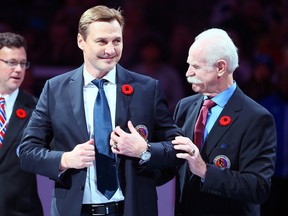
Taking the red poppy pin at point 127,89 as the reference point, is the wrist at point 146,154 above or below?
below

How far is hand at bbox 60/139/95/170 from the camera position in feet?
8.98

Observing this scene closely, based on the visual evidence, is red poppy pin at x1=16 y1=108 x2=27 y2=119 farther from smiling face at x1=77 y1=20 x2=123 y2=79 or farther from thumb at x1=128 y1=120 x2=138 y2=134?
thumb at x1=128 y1=120 x2=138 y2=134

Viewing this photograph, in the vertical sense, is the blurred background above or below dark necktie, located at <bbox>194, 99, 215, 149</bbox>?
above

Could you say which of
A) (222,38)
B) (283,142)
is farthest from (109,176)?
(283,142)

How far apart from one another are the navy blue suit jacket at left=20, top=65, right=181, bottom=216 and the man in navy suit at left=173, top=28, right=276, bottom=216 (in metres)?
0.16

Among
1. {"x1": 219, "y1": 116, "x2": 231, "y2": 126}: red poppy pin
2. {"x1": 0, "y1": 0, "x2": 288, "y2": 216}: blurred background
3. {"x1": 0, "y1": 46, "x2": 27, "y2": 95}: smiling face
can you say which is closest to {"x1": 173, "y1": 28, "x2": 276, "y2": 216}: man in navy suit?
{"x1": 219, "y1": 116, "x2": 231, "y2": 126}: red poppy pin

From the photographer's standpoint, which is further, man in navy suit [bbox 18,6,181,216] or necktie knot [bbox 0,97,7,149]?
necktie knot [bbox 0,97,7,149]

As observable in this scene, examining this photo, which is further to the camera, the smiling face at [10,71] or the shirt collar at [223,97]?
the smiling face at [10,71]

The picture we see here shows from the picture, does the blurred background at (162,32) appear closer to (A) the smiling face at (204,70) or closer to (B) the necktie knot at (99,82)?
(A) the smiling face at (204,70)

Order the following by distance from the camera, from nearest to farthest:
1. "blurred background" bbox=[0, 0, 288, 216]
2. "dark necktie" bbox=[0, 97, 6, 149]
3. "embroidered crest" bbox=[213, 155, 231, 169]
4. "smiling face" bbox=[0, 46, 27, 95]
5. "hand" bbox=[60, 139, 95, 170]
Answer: "hand" bbox=[60, 139, 95, 170] → "embroidered crest" bbox=[213, 155, 231, 169] → "dark necktie" bbox=[0, 97, 6, 149] → "smiling face" bbox=[0, 46, 27, 95] → "blurred background" bbox=[0, 0, 288, 216]

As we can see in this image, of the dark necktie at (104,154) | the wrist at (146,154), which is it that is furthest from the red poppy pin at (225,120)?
the dark necktie at (104,154)

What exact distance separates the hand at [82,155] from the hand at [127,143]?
4.2 inches

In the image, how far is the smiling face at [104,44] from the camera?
116 inches

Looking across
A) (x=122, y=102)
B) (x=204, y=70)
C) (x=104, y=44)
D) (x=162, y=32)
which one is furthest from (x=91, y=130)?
(x=162, y=32)
